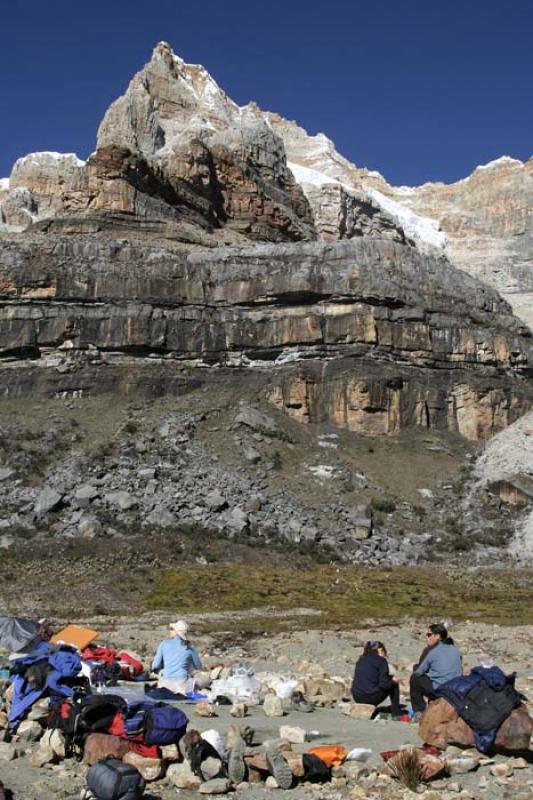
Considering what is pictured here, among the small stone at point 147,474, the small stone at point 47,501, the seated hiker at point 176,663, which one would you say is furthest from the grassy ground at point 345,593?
the seated hiker at point 176,663

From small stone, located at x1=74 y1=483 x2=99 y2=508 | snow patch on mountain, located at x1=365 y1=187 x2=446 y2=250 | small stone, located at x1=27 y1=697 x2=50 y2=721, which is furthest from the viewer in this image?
snow patch on mountain, located at x1=365 y1=187 x2=446 y2=250

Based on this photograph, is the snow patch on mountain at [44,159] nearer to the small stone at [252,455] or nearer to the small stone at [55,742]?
the small stone at [252,455]

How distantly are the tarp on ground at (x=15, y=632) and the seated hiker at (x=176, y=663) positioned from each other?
668 centimetres

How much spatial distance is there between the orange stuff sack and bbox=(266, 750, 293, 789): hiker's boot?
59 centimetres

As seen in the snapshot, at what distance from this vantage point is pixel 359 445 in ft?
192

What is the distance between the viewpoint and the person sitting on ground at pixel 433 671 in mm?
12609

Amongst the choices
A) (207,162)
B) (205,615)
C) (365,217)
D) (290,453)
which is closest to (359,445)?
(290,453)

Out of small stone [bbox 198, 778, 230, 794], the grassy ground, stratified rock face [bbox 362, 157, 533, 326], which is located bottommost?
the grassy ground

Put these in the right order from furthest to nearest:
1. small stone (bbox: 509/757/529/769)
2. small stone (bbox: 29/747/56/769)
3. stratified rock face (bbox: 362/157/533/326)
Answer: stratified rock face (bbox: 362/157/533/326)
small stone (bbox: 29/747/56/769)
small stone (bbox: 509/757/529/769)

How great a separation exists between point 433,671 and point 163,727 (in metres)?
4.53

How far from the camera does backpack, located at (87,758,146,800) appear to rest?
28.7 ft

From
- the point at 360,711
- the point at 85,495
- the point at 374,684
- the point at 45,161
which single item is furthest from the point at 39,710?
the point at 45,161

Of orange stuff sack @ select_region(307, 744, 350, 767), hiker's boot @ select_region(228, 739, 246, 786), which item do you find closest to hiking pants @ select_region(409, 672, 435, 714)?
orange stuff sack @ select_region(307, 744, 350, 767)

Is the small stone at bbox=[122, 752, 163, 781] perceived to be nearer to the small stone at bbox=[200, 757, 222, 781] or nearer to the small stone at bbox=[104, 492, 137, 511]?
the small stone at bbox=[200, 757, 222, 781]
